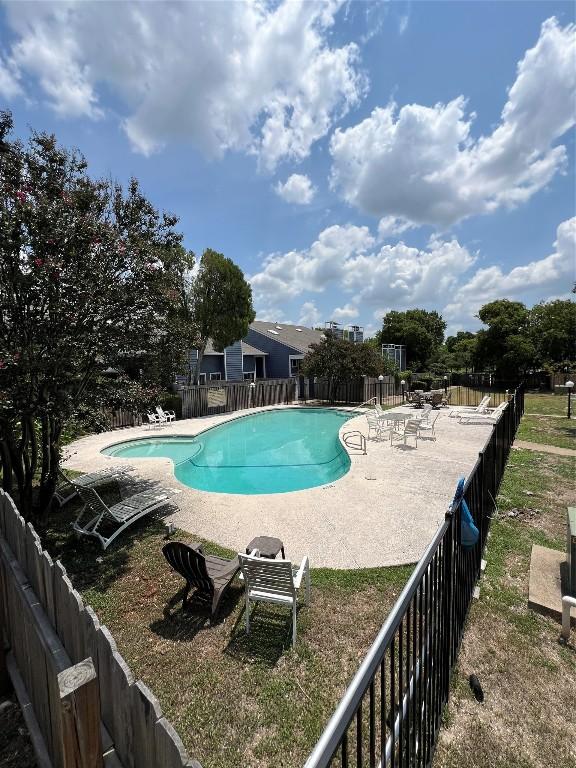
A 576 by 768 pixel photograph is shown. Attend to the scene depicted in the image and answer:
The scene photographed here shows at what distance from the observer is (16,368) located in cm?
490

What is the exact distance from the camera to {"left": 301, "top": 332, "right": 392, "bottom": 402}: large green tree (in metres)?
21.9

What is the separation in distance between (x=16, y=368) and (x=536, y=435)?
14.1 meters

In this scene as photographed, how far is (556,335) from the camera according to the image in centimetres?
2973

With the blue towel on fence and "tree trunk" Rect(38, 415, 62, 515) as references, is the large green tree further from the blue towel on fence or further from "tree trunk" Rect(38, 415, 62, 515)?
the blue towel on fence

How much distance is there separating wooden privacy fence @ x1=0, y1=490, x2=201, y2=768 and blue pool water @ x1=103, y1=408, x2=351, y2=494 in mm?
6879

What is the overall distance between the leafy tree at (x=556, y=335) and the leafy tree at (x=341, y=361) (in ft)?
57.4

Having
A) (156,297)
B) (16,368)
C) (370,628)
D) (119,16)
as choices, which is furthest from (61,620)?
(119,16)

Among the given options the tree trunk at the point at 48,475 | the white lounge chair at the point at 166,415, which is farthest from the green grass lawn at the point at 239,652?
the white lounge chair at the point at 166,415

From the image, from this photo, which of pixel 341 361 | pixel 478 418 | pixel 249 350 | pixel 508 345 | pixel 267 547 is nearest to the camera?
pixel 267 547

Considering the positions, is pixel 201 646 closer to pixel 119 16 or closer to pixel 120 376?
pixel 120 376

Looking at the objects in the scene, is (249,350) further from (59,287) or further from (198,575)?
(198,575)

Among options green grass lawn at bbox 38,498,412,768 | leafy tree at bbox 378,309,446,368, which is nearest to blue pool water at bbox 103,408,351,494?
green grass lawn at bbox 38,498,412,768

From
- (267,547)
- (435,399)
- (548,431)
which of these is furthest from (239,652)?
(435,399)

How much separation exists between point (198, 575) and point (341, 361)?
18.8 metres
